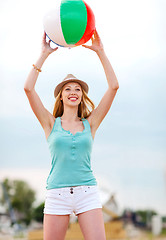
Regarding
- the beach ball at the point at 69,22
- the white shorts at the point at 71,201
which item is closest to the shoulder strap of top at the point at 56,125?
the white shorts at the point at 71,201

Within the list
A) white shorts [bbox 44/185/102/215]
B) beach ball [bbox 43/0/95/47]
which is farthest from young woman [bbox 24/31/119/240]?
beach ball [bbox 43/0/95/47]

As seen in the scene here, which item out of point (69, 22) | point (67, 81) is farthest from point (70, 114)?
point (69, 22)

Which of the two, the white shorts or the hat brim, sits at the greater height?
the hat brim

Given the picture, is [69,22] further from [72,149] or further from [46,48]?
[72,149]

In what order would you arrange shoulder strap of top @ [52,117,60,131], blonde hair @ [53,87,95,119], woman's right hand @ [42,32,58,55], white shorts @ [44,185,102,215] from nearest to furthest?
white shorts @ [44,185,102,215], shoulder strap of top @ [52,117,60,131], woman's right hand @ [42,32,58,55], blonde hair @ [53,87,95,119]

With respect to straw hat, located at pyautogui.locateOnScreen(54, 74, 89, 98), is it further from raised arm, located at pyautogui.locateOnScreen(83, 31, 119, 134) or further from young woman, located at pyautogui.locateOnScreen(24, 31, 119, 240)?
raised arm, located at pyautogui.locateOnScreen(83, 31, 119, 134)

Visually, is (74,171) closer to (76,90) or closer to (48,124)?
(48,124)

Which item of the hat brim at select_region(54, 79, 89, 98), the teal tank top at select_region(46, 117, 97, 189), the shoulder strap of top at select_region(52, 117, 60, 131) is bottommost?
the teal tank top at select_region(46, 117, 97, 189)

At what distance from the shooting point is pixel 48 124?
9.84 ft

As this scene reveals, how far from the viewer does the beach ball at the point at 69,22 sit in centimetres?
294

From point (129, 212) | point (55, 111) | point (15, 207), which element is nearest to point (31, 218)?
point (15, 207)

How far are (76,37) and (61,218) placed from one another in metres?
1.41

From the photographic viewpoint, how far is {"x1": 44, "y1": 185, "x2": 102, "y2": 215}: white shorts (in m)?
2.67

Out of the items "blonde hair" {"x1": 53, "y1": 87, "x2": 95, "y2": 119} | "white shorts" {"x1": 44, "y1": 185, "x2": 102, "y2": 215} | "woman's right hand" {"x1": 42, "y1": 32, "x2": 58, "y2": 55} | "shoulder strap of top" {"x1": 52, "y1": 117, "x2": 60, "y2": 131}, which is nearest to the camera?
"white shorts" {"x1": 44, "y1": 185, "x2": 102, "y2": 215}
